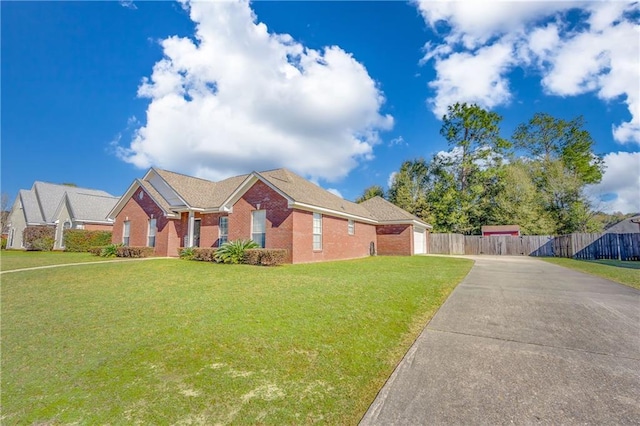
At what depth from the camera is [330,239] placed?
18281 millimetres

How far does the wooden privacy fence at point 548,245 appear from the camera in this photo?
70.4 ft

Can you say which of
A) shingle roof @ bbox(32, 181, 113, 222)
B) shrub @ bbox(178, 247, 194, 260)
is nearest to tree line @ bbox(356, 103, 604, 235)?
shrub @ bbox(178, 247, 194, 260)

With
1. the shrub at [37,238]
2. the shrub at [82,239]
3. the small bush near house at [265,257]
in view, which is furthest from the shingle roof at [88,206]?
the small bush near house at [265,257]

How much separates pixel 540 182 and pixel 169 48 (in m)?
42.9

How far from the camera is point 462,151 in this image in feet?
121

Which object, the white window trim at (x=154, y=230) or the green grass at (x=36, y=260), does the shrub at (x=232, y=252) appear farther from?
the white window trim at (x=154, y=230)

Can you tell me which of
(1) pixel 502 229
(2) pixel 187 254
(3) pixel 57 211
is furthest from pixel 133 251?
(1) pixel 502 229

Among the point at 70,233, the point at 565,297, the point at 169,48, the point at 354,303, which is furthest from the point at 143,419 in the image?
the point at 70,233

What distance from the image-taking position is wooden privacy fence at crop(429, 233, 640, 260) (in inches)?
845

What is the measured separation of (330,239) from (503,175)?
28.4 meters

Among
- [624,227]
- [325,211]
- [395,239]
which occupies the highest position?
[325,211]

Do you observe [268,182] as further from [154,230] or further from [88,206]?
[88,206]

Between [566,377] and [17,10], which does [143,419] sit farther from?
[17,10]

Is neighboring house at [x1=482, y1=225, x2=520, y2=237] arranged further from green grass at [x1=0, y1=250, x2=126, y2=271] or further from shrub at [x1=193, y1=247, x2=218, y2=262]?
green grass at [x1=0, y1=250, x2=126, y2=271]
